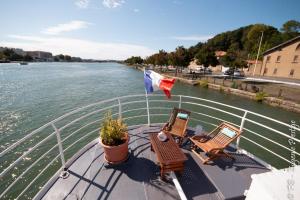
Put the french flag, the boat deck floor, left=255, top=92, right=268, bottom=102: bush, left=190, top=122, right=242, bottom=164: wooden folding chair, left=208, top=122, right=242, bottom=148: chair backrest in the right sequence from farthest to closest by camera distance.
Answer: left=255, top=92, right=268, bottom=102: bush → the french flag → left=208, top=122, right=242, bottom=148: chair backrest → left=190, top=122, right=242, bottom=164: wooden folding chair → the boat deck floor

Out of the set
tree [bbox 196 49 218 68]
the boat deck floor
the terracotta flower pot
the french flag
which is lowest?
the boat deck floor

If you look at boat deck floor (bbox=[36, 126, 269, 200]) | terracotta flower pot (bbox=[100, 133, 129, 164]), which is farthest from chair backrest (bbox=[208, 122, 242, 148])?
terracotta flower pot (bbox=[100, 133, 129, 164])

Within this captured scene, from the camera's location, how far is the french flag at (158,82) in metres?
4.08

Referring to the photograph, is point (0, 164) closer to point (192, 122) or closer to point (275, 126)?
point (192, 122)

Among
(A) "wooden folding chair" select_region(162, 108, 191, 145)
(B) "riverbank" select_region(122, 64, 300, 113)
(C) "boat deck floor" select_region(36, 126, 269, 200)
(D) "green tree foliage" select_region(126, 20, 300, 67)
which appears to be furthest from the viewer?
(D) "green tree foliage" select_region(126, 20, 300, 67)

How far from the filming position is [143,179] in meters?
3.26

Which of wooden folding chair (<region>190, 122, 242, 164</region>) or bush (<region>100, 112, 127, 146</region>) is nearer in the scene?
bush (<region>100, 112, 127, 146</region>)

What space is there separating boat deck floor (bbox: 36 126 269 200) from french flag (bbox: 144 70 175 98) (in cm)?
158

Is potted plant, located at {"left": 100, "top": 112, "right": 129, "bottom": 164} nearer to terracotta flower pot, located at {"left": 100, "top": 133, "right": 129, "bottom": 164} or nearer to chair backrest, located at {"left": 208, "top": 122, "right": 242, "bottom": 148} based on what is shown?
terracotta flower pot, located at {"left": 100, "top": 133, "right": 129, "bottom": 164}

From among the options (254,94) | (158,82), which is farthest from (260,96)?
(158,82)

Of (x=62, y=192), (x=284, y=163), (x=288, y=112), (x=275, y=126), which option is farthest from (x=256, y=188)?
(x=288, y=112)

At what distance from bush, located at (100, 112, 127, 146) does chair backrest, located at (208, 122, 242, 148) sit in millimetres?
2228

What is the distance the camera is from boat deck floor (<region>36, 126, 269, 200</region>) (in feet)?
9.59

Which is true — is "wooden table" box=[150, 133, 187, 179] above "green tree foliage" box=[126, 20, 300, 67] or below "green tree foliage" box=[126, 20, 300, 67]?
below
